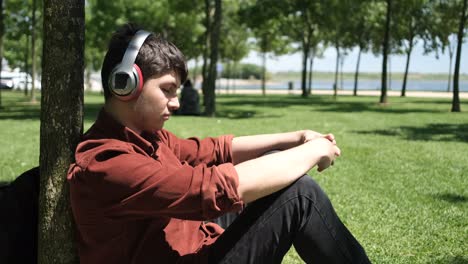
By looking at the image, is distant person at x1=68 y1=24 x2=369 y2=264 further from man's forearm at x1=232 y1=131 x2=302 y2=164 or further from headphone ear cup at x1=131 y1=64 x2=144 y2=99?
man's forearm at x1=232 y1=131 x2=302 y2=164

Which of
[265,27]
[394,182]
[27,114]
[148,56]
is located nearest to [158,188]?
[148,56]

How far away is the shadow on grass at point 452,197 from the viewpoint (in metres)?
5.87

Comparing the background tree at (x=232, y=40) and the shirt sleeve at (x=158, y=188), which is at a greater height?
the background tree at (x=232, y=40)

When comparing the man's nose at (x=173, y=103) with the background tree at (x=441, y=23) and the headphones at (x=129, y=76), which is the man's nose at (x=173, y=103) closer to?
the headphones at (x=129, y=76)

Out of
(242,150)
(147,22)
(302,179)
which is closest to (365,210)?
(242,150)

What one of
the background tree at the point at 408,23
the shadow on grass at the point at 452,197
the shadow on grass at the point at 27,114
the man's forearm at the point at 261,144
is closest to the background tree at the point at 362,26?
the background tree at the point at 408,23

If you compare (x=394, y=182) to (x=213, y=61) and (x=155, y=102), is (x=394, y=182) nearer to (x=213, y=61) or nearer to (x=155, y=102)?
(x=155, y=102)

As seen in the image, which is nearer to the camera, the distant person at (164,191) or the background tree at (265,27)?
the distant person at (164,191)

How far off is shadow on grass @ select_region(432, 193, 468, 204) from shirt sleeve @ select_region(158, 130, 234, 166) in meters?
3.92

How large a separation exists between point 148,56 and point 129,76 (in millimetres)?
134

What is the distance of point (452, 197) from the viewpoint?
6.06 meters

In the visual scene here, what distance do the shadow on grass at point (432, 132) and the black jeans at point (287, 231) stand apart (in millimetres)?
10299

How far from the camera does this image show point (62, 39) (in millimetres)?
2395

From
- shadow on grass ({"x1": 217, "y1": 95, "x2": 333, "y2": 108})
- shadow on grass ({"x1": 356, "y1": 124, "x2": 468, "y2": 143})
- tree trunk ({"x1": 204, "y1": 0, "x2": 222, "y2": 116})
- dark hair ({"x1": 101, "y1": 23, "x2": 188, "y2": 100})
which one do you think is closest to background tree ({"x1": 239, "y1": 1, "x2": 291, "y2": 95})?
shadow on grass ({"x1": 217, "y1": 95, "x2": 333, "y2": 108})
